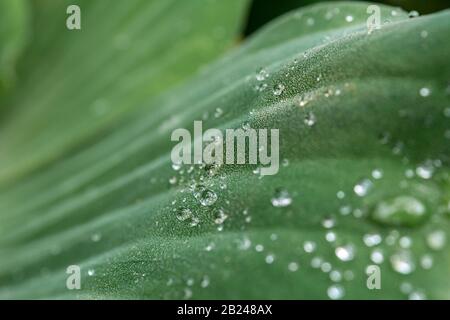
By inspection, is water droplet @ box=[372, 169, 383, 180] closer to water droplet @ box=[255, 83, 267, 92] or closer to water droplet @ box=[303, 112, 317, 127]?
water droplet @ box=[303, 112, 317, 127]

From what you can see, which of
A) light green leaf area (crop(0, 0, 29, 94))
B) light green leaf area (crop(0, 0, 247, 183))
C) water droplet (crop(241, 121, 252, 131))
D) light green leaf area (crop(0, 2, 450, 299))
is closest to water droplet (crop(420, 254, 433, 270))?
light green leaf area (crop(0, 2, 450, 299))

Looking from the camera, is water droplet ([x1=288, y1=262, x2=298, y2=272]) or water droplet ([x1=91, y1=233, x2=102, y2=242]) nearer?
water droplet ([x1=288, y1=262, x2=298, y2=272])

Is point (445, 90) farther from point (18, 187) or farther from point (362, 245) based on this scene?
point (18, 187)

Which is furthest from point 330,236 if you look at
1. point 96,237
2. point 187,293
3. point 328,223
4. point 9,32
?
point 9,32

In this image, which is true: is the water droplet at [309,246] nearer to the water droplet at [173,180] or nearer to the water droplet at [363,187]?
the water droplet at [363,187]

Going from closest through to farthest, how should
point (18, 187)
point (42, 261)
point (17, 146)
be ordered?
point (42, 261) < point (18, 187) < point (17, 146)
